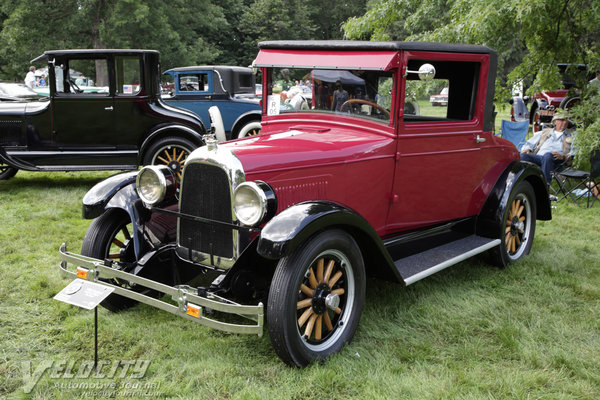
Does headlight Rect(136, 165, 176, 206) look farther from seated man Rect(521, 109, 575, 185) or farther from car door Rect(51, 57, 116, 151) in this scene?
seated man Rect(521, 109, 575, 185)

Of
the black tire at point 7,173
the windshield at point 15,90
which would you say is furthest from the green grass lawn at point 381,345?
the windshield at point 15,90

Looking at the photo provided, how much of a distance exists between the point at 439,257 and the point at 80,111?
589cm

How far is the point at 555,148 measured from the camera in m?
7.77

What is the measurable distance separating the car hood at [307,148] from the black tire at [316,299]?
1.88 feet

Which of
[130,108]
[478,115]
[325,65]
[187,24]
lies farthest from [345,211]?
[187,24]

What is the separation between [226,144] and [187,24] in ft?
93.8

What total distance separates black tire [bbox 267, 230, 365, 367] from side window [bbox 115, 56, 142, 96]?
18.6 ft

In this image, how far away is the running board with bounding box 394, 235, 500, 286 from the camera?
3.67 metres

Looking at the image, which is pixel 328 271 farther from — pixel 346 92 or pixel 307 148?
pixel 346 92

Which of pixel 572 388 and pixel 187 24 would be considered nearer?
pixel 572 388

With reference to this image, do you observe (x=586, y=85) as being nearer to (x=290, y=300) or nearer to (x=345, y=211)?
(x=345, y=211)

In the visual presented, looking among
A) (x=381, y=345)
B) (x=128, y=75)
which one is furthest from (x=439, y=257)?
(x=128, y=75)

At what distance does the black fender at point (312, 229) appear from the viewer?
278 centimetres

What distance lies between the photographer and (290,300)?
2.84m
